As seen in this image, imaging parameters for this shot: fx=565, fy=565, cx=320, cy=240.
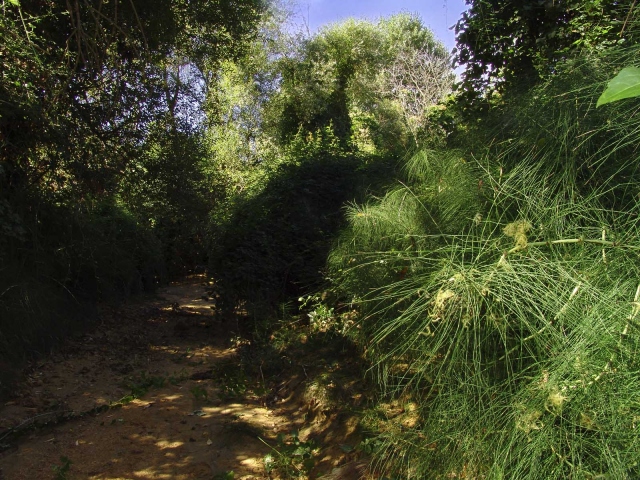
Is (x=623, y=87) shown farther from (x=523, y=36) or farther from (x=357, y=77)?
(x=357, y=77)

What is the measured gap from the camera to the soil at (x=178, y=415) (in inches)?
173

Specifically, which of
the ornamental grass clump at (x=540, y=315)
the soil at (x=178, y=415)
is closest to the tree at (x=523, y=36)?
the ornamental grass clump at (x=540, y=315)

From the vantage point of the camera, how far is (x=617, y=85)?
888mm

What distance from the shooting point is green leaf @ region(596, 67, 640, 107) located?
2.81ft

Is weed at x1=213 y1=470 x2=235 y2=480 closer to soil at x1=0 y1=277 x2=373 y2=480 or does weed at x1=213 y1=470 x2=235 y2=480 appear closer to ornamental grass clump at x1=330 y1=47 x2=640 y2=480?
soil at x1=0 y1=277 x2=373 y2=480

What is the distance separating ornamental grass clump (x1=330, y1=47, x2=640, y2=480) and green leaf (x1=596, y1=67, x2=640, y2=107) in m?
1.12

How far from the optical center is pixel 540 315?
6.57ft

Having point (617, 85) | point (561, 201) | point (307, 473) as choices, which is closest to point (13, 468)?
point (307, 473)

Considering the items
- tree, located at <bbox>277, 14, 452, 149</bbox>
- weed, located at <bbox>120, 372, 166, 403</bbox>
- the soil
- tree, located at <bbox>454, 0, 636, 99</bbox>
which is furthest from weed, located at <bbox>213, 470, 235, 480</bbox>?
tree, located at <bbox>277, 14, 452, 149</bbox>

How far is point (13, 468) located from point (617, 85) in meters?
4.81

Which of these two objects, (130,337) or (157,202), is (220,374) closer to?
(130,337)

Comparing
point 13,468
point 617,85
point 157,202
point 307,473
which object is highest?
point 157,202

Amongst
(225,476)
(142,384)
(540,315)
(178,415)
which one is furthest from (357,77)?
(540,315)

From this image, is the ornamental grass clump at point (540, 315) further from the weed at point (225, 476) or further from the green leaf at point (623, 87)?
the weed at point (225, 476)
